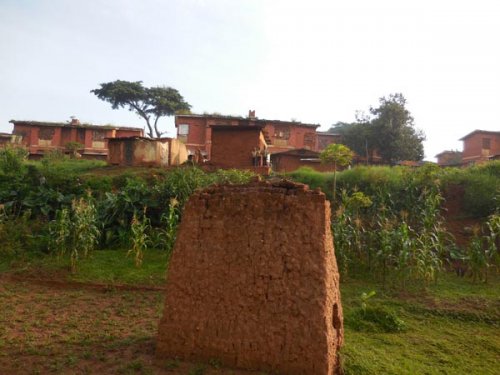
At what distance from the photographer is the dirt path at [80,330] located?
3.76 meters

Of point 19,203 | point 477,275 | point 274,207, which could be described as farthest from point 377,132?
point 274,207

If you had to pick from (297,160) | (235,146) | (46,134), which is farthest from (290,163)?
(46,134)

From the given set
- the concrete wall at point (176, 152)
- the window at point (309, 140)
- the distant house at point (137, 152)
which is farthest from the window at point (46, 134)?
the window at point (309, 140)

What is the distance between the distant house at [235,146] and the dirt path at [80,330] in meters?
12.7

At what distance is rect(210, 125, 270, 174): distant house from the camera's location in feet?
63.7

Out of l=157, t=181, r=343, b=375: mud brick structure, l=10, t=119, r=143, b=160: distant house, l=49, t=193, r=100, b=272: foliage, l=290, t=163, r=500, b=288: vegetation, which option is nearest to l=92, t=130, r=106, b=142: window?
l=10, t=119, r=143, b=160: distant house

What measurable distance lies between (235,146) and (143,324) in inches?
587

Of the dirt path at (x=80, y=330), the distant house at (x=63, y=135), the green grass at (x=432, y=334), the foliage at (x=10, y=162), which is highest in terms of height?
the distant house at (x=63, y=135)

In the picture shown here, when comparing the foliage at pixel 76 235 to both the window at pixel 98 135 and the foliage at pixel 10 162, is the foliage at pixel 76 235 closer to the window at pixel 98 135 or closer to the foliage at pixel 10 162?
the foliage at pixel 10 162

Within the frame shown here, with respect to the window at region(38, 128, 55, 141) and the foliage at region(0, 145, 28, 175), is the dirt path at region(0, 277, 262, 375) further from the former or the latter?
the window at region(38, 128, 55, 141)

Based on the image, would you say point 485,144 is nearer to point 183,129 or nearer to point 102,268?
point 183,129

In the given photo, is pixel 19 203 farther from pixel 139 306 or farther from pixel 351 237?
pixel 351 237

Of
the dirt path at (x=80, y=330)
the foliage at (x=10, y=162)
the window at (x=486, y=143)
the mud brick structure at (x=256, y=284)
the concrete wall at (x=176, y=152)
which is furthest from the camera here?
the window at (x=486, y=143)

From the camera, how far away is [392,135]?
28.9m
